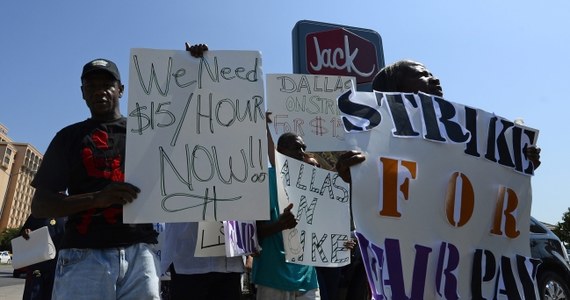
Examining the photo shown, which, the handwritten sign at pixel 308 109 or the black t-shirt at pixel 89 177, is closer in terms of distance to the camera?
the black t-shirt at pixel 89 177

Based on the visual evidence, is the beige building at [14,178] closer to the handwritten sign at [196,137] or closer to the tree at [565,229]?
the tree at [565,229]

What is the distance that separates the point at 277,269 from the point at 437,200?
132 centimetres

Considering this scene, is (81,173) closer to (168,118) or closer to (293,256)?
(168,118)

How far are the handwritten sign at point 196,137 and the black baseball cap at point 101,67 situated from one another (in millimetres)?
81

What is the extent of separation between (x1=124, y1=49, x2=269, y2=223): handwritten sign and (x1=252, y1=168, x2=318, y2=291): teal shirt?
75 centimetres

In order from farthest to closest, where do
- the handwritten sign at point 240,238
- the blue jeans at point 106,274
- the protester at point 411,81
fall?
the handwritten sign at point 240,238
the protester at point 411,81
the blue jeans at point 106,274

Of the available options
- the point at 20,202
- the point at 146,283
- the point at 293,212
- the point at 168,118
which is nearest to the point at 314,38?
the point at 293,212

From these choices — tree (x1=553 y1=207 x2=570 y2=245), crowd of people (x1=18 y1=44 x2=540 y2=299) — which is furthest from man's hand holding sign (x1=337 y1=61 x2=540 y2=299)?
tree (x1=553 y1=207 x2=570 y2=245)

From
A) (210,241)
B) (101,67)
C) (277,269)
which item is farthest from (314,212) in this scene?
(101,67)

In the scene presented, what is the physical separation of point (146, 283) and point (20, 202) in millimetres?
115851

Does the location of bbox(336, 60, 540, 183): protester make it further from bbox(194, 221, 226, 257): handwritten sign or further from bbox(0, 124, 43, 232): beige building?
bbox(0, 124, 43, 232): beige building

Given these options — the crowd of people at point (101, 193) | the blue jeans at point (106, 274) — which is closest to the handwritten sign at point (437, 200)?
the crowd of people at point (101, 193)

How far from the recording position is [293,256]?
2.86 metres

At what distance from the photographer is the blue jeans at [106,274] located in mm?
1981
